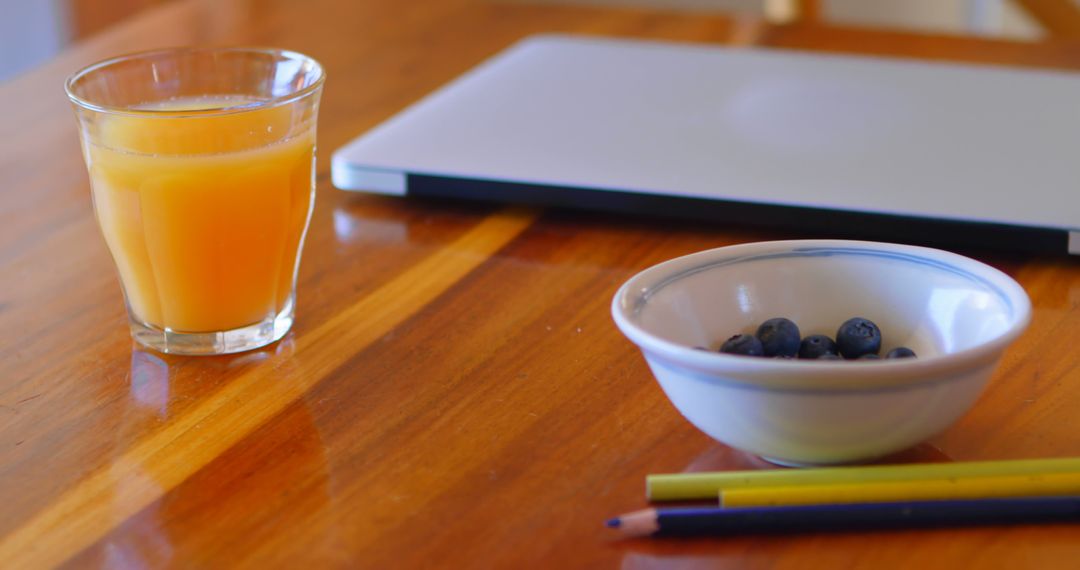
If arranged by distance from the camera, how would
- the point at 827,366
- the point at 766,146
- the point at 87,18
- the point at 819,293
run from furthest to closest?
the point at 87,18
the point at 766,146
the point at 819,293
the point at 827,366

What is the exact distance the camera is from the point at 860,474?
1.63 ft

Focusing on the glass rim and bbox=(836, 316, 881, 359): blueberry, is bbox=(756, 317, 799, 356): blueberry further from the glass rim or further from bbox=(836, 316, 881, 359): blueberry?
the glass rim

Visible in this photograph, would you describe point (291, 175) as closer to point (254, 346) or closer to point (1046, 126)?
point (254, 346)

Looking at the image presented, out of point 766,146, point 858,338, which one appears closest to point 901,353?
point 858,338

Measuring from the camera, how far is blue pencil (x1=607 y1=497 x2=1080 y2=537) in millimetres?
484

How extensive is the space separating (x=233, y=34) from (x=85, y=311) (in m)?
0.66

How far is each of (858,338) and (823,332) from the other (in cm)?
3

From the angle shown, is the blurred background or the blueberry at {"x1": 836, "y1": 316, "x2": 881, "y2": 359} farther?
the blurred background

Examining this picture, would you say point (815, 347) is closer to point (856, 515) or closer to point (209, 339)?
point (856, 515)

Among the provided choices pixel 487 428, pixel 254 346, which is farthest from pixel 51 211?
pixel 487 428

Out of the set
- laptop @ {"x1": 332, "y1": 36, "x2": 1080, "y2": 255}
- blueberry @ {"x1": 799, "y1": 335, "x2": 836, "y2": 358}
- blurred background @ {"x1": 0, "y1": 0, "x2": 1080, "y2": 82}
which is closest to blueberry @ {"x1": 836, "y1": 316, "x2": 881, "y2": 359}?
blueberry @ {"x1": 799, "y1": 335, "x2": 836, "y2": 358}

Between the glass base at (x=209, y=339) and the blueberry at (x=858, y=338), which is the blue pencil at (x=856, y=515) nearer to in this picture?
the blueberry at (x=858, y=338)

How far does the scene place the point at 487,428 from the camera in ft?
1.92

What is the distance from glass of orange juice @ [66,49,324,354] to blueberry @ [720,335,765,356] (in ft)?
0.86
